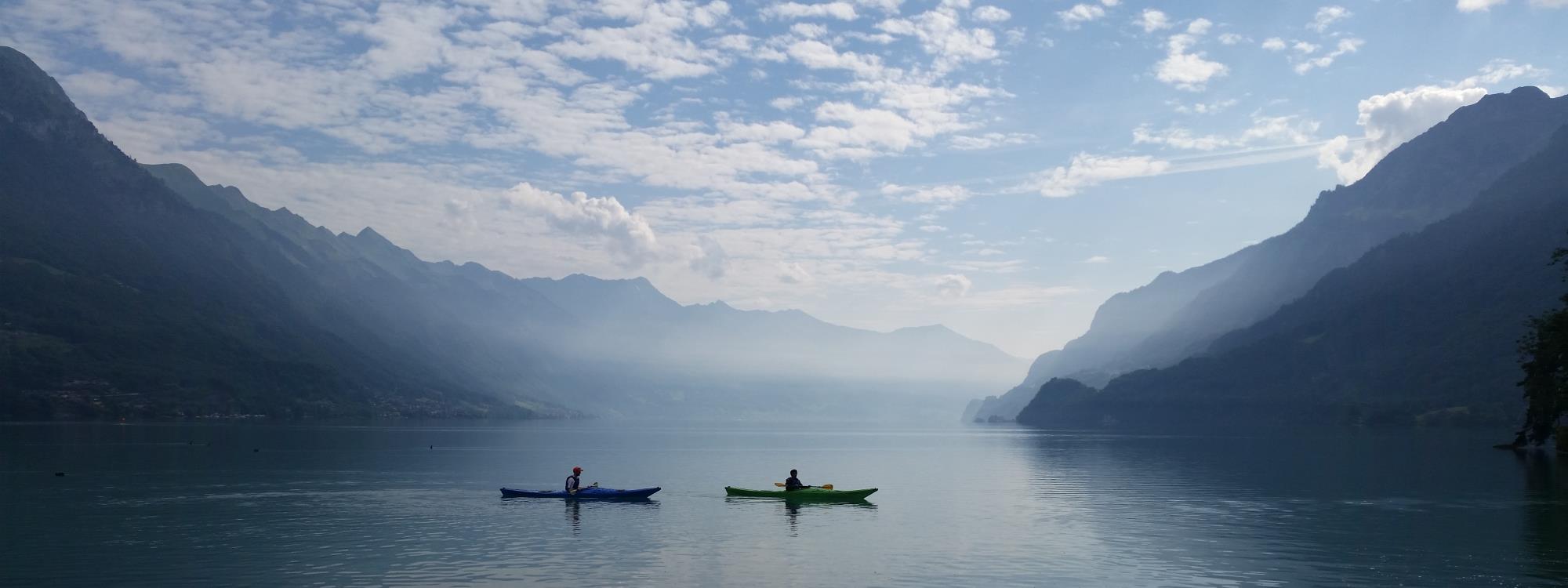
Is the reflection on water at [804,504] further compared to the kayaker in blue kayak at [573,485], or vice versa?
the kayaker in blue kayak at [573,485]

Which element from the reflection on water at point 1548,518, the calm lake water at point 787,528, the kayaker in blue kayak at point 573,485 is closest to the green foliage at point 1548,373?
the calm lake water at point 787,528

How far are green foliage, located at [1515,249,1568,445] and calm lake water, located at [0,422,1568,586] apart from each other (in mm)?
7321

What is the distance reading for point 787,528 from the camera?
72562 mm

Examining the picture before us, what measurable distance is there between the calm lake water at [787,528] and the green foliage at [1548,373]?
24.0 ft

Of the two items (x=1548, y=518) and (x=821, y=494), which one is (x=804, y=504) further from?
(x=1548, y=518)

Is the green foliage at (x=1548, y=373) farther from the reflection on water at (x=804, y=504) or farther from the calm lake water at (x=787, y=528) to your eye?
the reflection on water at (x=804, y=504)

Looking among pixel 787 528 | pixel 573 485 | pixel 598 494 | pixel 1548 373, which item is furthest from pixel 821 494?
pixel 1548 373

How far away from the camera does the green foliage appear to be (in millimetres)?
122938

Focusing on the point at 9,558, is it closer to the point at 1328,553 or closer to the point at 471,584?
the point at 471,584

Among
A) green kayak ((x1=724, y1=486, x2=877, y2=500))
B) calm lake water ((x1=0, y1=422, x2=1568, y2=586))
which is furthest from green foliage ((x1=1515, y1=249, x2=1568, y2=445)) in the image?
green kayak ((x1=724, y1=486, x2=877, y2=500))

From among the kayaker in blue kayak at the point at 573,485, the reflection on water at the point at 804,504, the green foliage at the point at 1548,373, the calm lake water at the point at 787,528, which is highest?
the green foliage at the point at 1548,373

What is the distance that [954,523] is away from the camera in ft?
247

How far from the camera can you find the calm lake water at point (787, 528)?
51562 millimetres

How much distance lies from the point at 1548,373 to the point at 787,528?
111 metres
